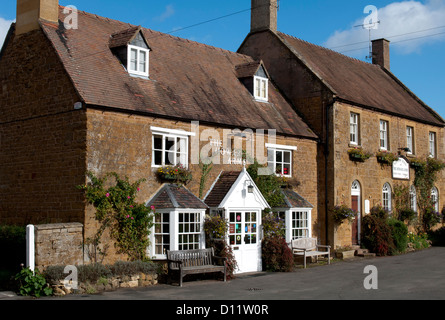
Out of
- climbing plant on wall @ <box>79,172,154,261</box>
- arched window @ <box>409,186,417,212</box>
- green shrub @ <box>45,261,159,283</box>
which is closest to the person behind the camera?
green shrub @ <box>45,261,159,283</box>

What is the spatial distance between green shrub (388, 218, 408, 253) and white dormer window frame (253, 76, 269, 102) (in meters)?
8.27

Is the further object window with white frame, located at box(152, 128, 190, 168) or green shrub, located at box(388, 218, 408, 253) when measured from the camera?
green shrub, located at box(388, 218, 408, 253)

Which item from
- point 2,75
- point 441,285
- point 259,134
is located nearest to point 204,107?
point 259,134

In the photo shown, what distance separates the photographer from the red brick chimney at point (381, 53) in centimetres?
3303

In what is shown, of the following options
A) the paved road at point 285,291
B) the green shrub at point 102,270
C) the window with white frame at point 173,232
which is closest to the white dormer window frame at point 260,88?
the window with white frame at point 173,232

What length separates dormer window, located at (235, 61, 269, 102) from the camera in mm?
22734

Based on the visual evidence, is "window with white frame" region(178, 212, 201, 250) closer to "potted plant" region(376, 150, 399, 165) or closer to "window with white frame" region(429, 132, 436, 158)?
"potted plant" region(376, 150, 399, 165)

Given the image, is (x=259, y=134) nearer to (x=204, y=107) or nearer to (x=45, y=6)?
(x=204, y=107)

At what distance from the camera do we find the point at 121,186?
15.9 meters

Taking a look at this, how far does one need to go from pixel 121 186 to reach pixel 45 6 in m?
6.71

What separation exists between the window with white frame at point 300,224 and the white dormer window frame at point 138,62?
8017 mm

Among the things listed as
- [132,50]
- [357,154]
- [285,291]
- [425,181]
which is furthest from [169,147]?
[425,181]

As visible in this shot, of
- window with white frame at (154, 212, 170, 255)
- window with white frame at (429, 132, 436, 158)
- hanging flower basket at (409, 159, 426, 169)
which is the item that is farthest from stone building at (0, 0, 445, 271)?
window with white frame at (429, 132, 436, 158)

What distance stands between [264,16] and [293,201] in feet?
34.7
